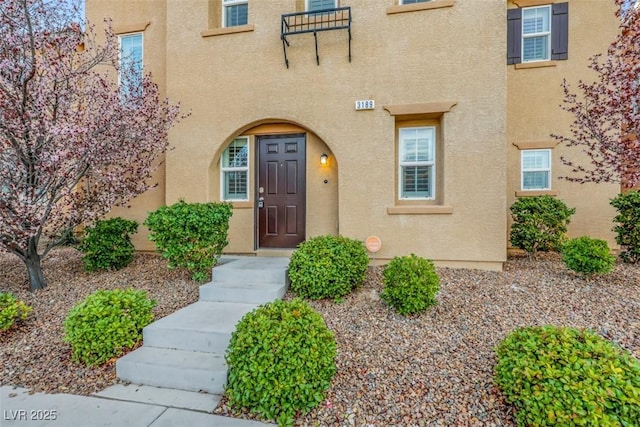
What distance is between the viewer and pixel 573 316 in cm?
378

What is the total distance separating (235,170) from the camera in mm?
6945

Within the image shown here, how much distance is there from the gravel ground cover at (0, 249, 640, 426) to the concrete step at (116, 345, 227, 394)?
0.23m

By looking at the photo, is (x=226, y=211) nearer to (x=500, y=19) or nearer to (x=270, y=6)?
(x=270, y=6)

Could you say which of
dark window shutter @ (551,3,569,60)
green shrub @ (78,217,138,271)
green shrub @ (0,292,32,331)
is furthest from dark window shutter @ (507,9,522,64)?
green shrub @ (0,292,32,331)

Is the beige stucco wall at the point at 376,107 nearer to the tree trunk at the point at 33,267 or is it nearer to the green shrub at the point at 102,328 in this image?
the tree trunk at the point at 33,267

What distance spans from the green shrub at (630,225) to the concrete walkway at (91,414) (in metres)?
7.24

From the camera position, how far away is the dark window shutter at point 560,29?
288 inches

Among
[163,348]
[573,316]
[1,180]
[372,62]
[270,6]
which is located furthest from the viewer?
[270,6]

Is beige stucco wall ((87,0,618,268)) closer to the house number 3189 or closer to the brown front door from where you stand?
the house number 3189

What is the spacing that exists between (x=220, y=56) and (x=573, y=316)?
7542mm

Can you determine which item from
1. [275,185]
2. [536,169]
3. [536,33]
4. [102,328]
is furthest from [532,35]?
[102,328]

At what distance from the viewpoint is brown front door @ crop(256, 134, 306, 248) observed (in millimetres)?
6715

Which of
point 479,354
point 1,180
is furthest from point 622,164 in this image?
point 1,180

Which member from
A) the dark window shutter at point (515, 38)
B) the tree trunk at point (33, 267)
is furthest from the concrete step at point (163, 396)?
the dark window shutter at point (515, 38)
